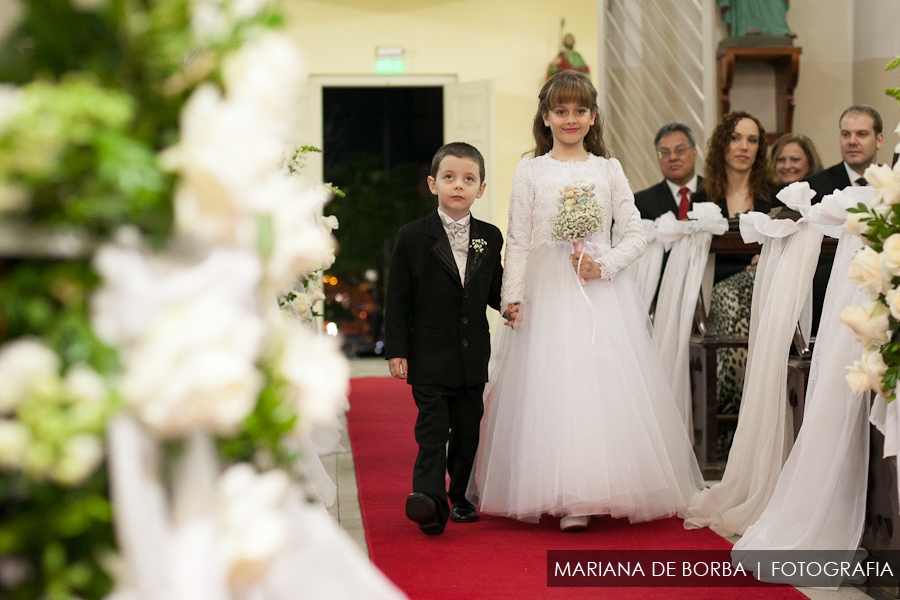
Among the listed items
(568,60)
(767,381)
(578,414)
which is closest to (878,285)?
(767,381)

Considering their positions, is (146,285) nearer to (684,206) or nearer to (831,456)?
(831,456)

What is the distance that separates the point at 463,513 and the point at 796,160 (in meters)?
3.11

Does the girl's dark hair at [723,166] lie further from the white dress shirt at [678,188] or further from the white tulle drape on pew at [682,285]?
the white tulle drape on pew at [682,285]

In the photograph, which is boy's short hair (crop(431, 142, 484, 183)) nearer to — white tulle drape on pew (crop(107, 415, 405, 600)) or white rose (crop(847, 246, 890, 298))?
white rose (crop(847, 246, 890, 298))

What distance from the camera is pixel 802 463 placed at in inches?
109

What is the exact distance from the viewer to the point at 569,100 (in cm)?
Answer: 355

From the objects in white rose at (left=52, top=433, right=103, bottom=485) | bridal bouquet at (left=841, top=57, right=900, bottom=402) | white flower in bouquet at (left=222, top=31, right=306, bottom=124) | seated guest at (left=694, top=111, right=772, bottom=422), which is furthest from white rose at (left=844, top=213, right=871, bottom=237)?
seated guest at (left=694, top=111, right=772, bottom=422)

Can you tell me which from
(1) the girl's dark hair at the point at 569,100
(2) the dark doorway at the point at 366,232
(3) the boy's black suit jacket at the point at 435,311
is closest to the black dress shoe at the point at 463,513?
(3) the boy's black suit jacket at the point at 435,311

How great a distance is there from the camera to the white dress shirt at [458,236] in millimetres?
3547

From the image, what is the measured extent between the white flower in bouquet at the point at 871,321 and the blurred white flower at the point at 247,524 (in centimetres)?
186

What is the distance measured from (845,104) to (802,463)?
229 inches

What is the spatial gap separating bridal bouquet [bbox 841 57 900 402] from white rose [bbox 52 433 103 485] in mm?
1975

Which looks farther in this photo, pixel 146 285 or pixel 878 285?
pixel 878 285

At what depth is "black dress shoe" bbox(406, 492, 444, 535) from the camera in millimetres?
3205
